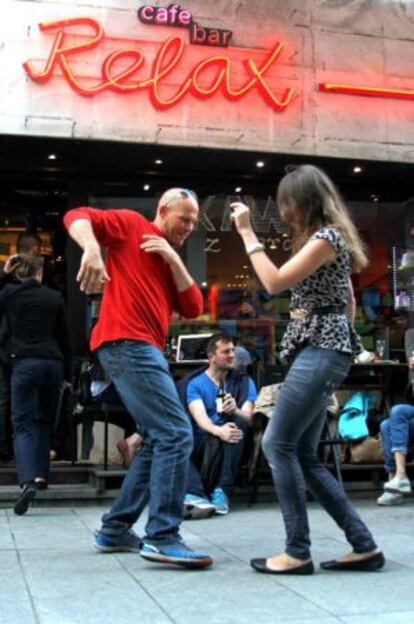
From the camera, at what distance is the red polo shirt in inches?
160

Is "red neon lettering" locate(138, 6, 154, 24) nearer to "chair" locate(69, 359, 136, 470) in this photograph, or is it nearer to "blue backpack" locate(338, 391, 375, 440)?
"chair" locate(69, 359, 136, 470)

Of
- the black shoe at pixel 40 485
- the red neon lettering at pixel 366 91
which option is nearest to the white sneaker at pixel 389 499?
the black shoe at pixel 40 485

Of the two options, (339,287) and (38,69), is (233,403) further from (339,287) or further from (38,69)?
(38,69)

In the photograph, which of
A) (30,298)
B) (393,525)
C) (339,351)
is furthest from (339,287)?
(30,298)

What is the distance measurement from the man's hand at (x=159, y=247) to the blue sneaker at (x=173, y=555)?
4.70 ft

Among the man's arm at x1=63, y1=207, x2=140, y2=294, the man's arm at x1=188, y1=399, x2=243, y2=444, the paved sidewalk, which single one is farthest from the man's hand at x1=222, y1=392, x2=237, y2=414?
the man's arm at x1=63, y1=207, x2=140, y2=294

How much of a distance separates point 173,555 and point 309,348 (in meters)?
1.21

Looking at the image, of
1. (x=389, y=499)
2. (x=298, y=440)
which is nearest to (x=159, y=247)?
(x=298, y=440)

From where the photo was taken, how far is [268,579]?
149 inches

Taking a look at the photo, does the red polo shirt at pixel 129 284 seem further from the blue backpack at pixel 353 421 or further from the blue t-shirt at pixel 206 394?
the blue backpack at pixel 353 421

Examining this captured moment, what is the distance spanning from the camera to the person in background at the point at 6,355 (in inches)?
251

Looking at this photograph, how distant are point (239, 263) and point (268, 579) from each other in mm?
5716

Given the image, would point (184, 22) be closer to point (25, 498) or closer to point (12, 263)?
point (12, 263)

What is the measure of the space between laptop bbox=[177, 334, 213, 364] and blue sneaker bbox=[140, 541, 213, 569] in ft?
14.1
